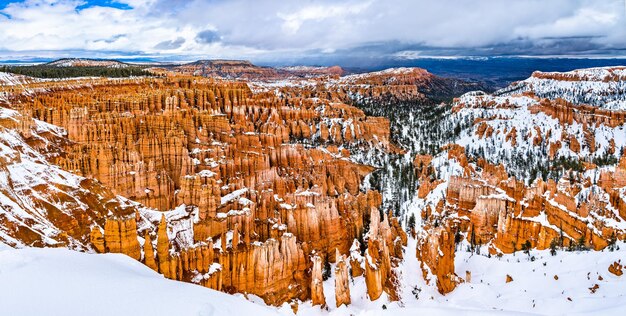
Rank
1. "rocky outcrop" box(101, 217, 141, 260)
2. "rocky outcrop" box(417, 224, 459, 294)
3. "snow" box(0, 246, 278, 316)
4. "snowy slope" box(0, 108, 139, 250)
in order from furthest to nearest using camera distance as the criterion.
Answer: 1. "rocky outcrop" box(417, 224, 459, 294)
2. "rocky outcrop" box(101, 217, 141, 260)
3. "snowy slope" box(0, 108, 139, 250)
4. "snow" box(0, 246, 278, 316)

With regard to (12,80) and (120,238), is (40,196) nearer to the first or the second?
(120,238)

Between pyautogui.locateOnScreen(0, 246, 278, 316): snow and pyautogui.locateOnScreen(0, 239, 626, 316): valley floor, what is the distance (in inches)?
0.9

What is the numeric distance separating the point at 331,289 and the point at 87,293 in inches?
761

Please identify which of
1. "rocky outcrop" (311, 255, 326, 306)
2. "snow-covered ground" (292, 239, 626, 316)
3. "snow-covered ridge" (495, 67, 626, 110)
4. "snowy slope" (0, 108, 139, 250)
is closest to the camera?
"snow-covered ground" (292, 239, 626, 316)

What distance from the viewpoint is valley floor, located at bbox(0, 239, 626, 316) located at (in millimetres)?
11258

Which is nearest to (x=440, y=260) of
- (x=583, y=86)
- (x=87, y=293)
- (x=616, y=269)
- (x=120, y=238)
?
(x=616, y=269)

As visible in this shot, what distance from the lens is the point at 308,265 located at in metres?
30.4

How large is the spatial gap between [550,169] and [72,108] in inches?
2617

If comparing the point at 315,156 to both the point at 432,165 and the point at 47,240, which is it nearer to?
the point at 432,165

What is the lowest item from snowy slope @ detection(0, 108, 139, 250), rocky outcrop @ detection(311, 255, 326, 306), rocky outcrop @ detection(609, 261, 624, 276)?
rocky outcrop @ detection(311, 255, 326, 306)

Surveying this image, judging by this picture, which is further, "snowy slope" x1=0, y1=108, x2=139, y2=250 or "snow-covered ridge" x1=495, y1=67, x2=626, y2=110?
"snow-covered ridge" x1=495, y1=67, x2=626, y2=110

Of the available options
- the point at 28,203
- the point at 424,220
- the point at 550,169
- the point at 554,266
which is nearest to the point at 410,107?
the point at 550,169

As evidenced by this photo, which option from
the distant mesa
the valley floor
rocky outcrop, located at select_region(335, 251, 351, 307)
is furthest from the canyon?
the distant mesa

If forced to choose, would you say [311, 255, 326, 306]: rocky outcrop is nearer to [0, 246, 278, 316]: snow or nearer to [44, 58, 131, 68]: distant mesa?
[0, 246, 278, 316]: snow
